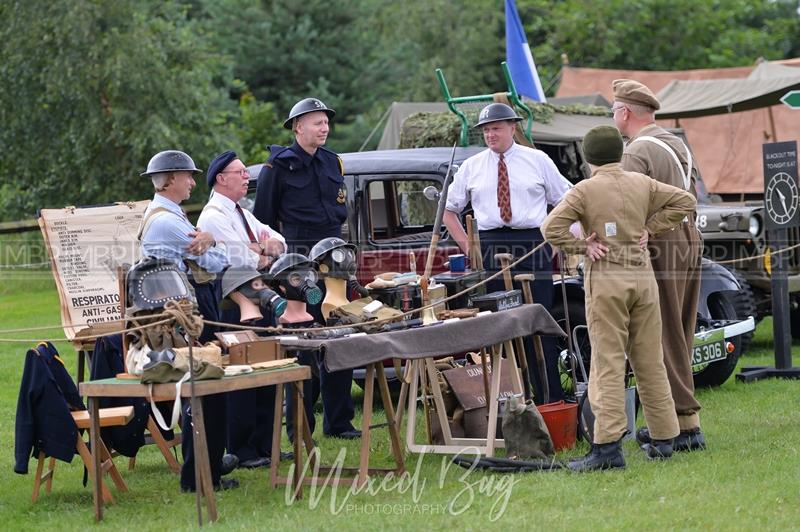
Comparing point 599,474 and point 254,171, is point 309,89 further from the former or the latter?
point 599,474

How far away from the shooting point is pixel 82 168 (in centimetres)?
1950

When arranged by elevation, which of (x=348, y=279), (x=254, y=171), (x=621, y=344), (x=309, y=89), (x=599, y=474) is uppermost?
(x=309, y=89)

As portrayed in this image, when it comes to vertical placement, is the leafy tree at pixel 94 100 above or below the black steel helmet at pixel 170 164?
above

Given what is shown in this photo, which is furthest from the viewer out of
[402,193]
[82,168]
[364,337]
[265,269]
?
[82,168]

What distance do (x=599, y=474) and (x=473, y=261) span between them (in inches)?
71.4

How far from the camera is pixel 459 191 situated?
759cm

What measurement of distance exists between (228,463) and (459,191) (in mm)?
2319

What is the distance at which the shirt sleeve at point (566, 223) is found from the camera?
234 inches

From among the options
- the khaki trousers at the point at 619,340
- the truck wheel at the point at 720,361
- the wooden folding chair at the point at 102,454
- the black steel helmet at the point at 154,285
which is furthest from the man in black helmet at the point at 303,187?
the truck wheel at the point at 720,361

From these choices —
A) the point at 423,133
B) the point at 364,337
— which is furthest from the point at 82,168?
the point at 364,337

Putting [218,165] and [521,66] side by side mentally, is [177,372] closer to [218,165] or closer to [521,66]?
[218,165]

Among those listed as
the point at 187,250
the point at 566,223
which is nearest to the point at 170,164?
the point at 187,250

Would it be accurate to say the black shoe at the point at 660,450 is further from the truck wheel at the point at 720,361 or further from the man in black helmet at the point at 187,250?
the truck wheel at the point at 720,361

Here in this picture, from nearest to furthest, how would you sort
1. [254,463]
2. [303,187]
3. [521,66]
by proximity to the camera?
[254,463]
[303,187]
[521,66]
